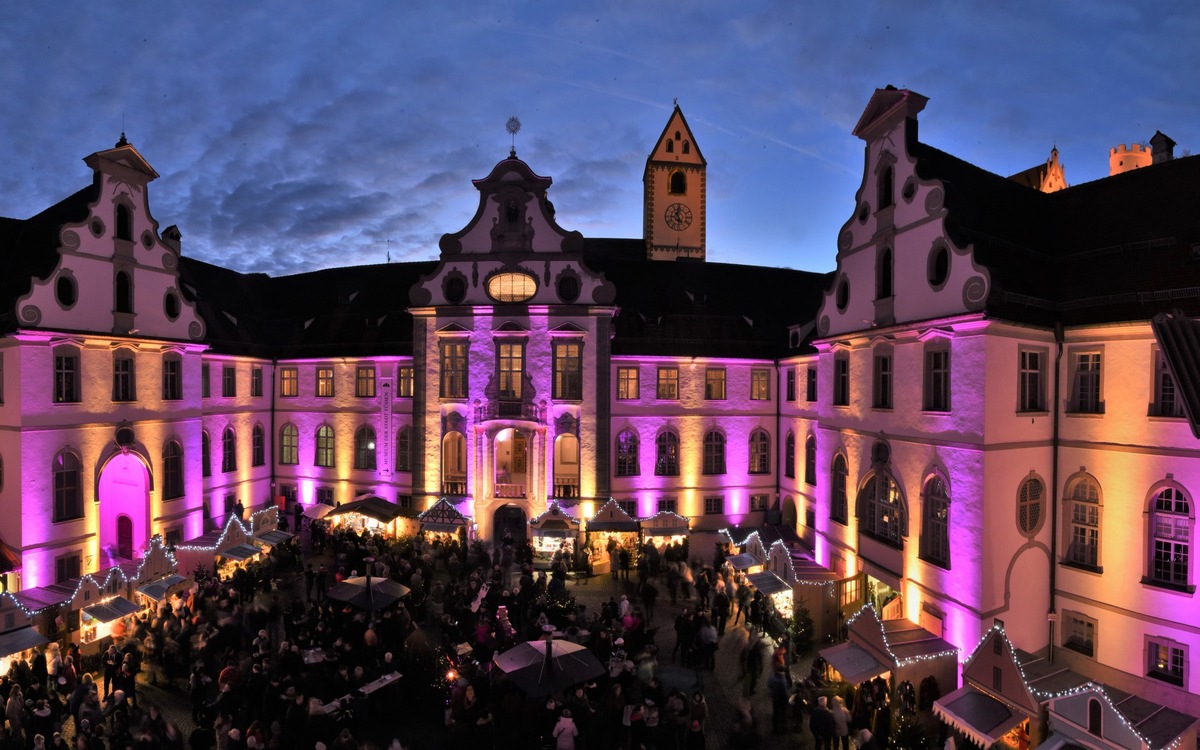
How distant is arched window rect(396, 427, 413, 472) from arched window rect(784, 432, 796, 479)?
63.4 ft

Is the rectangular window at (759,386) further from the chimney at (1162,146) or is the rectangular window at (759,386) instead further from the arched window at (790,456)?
the chimney at (1162,146)

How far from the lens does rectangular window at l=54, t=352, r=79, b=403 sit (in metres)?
24.1

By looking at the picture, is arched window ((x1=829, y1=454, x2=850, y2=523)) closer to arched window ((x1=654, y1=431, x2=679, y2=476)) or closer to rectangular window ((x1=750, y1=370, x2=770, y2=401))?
rectangular window ((x1=750, y1=370, x2=770, y2=401))

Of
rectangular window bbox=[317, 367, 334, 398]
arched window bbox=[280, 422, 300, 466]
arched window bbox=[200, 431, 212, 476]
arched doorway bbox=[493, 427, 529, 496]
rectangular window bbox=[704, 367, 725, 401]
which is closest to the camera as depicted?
arched doorway bbox=[493, 427, 529, 496]

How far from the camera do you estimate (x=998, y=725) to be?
1425 centimetres

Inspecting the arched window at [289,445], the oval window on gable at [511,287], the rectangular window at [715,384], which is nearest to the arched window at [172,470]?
the arched window at [289,445]

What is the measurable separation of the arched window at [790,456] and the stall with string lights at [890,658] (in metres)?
14.5

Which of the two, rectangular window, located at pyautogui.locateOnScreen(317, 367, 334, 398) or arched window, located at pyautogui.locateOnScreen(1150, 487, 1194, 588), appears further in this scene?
rectangular window, located at pyautogui.locateOnScreen(317, 367, 334, 398)

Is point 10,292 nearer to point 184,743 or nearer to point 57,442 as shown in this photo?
point 57,442

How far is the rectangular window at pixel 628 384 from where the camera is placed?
33625 millimetres

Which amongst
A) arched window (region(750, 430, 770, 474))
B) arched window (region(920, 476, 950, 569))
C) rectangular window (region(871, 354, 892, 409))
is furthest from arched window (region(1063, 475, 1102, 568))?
arched window (region(750, 430, 770, 474))

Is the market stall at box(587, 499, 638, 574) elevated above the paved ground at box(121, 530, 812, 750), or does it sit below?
above

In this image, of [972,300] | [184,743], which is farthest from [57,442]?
[972,300]

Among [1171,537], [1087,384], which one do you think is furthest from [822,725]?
[1087,384]
